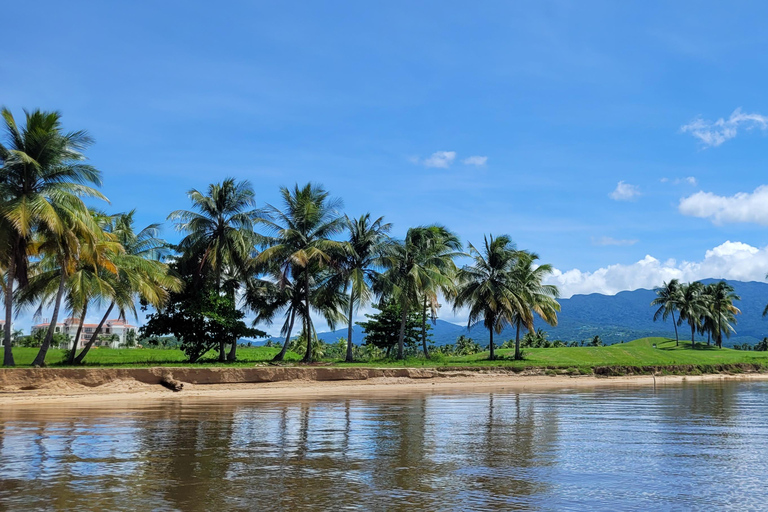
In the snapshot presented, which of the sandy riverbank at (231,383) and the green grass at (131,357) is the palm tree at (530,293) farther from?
the green grass at (131,357)

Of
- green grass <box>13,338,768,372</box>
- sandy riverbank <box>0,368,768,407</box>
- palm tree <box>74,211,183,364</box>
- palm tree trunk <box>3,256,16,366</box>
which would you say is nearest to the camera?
sandy riverbank <box>0,368,768,407</box>

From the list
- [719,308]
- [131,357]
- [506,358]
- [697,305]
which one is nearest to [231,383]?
[131,357]

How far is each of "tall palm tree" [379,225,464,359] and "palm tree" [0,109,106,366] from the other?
1634cm

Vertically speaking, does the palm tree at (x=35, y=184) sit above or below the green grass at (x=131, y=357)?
above

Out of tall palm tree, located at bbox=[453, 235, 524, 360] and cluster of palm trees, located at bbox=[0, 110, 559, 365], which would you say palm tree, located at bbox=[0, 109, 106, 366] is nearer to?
cluster of palm trees, located at bbox=[0, 110, 559, 365]

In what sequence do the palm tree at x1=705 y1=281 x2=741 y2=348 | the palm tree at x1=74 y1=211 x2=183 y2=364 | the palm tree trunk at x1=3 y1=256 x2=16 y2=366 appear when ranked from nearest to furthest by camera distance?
the palm tree trunk at x1=3 y1=256 x2=16 y2=366
the palm tree at x1=74 y1=211 x2=183 y2=364
the palm tree at x1=705 y1=281 x2=741 y2=348

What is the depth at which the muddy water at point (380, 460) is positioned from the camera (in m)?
6.17

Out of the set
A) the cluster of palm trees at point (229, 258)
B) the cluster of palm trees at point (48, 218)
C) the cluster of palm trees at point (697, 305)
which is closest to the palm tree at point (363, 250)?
the cluster of palm trees at point (229, 258)

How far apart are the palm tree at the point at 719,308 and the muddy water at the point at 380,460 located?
64.9m

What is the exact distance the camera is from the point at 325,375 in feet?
87.7

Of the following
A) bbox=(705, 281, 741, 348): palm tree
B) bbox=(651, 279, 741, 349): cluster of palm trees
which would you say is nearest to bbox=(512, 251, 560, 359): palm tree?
bbox=(651, 279, 741, 349): cluster of palm trees

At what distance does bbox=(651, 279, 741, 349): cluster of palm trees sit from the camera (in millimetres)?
70562

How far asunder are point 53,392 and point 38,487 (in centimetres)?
1443

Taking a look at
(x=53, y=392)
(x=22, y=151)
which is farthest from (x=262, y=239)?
(x=53, y=392)
